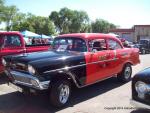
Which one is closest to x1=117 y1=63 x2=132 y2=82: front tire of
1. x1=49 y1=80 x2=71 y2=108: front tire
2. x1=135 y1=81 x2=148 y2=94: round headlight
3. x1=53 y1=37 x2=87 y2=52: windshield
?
x1=53 y1=37 x2=87 y2=52: windshield

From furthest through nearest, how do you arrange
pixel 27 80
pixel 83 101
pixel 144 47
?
pixel 144 47 → pixel 83 101 → pixel 27 80

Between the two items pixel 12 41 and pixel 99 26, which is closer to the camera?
pixel 12 41

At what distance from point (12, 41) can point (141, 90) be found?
19.1ft

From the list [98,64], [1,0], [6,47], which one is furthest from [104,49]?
[1,0]

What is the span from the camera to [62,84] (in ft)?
18.9

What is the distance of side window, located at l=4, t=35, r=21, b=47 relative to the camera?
340 inches

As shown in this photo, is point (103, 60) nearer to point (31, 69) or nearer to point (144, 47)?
point (31, 69)

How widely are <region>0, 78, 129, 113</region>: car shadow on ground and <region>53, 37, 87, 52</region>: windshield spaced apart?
135cm

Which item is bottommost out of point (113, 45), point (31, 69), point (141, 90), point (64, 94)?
point (64, 94)

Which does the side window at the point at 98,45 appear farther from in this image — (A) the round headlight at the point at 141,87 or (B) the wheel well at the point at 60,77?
(A) the round headlight at the point at 141,87

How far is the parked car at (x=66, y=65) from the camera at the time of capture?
549 centimetres

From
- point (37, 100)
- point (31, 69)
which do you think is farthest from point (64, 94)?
point (31, 69)

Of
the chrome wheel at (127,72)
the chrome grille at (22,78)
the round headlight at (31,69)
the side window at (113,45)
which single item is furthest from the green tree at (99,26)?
the round headlight at (31,69)

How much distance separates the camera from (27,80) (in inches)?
221
